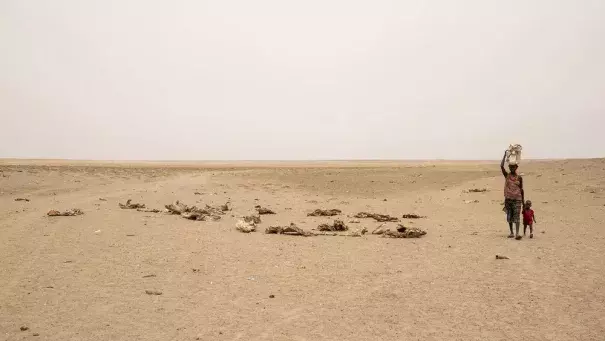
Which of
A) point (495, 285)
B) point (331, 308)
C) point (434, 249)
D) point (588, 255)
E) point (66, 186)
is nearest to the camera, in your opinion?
point (331, 308)

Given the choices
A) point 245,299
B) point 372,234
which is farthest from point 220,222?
point 245,299

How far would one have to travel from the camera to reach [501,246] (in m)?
11.5

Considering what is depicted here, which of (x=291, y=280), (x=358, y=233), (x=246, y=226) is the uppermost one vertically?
(x=246, y=226)

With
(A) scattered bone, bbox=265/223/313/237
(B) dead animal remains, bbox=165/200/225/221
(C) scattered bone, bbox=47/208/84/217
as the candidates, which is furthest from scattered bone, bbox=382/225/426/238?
(C) scattered bone, bbox=47/208/84/217

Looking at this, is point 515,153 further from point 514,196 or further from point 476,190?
point 476,190

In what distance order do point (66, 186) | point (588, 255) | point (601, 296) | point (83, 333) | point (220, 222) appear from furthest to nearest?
point (66, 186) < point (220, 222) < point (588, 255) < point (601, 296) < point (83, 333)

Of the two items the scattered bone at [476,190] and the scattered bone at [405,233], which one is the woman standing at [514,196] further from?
the scattered bone at [476,190]

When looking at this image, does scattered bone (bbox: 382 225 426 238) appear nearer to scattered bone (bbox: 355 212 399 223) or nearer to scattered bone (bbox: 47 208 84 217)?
scattered bone (bbox: 355 212 399 223)

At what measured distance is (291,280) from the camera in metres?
8.39

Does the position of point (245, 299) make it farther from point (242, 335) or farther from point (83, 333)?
point (83, 333)

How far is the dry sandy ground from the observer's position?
6.12 meters

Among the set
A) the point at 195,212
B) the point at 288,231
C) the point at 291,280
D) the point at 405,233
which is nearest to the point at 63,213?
the point at 195,212

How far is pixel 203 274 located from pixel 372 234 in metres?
5.96

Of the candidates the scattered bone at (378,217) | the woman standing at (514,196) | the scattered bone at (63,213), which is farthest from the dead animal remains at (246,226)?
the woman standing at (514,196)
